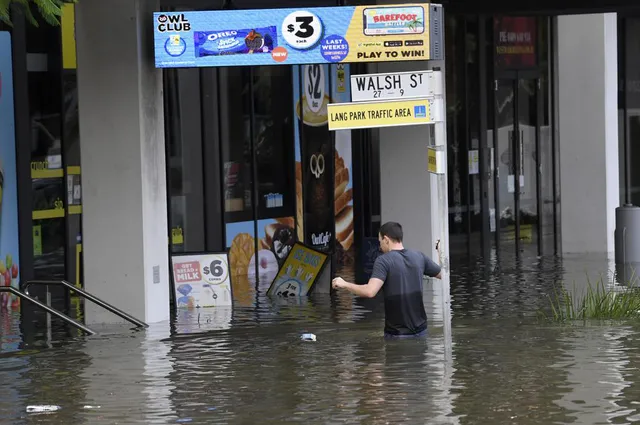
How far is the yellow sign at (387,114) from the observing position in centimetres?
1197

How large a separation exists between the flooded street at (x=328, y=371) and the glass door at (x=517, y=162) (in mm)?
11071

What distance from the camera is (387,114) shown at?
12.0m

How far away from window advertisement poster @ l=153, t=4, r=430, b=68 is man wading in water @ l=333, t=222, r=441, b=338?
3046mm

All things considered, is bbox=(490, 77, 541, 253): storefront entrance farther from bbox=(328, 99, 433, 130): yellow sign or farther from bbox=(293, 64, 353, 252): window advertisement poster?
bbox=(328, 99, 433, 130): yellow sign

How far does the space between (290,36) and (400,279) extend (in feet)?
12.4

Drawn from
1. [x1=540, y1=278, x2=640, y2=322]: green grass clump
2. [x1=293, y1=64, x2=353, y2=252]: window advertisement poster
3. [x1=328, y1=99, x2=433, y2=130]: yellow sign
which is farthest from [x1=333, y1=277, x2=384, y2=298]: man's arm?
[x1=293, y1=64, x2=353, y2=252]: window advertisement poster

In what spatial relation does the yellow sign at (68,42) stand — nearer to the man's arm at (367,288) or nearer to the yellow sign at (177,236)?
the yellow sign at (177,236)

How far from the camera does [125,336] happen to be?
48.3ft

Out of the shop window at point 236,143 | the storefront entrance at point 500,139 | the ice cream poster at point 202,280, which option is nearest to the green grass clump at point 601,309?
the ice cream poster at point 202,280

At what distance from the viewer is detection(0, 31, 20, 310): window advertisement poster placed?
→ 696 inches

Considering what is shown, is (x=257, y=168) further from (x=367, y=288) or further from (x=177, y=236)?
(x=367, y=288)

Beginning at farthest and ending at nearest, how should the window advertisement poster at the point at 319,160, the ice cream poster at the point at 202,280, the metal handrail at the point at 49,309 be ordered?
the window advertisement poster at the point at 319,160 → the ice cream poster at the point at 202,280 → the metal handrail at the point at 49,309

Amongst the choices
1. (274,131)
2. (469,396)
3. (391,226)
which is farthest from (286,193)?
(469,396)

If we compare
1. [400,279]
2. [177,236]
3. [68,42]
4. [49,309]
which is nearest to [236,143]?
[177,236]
